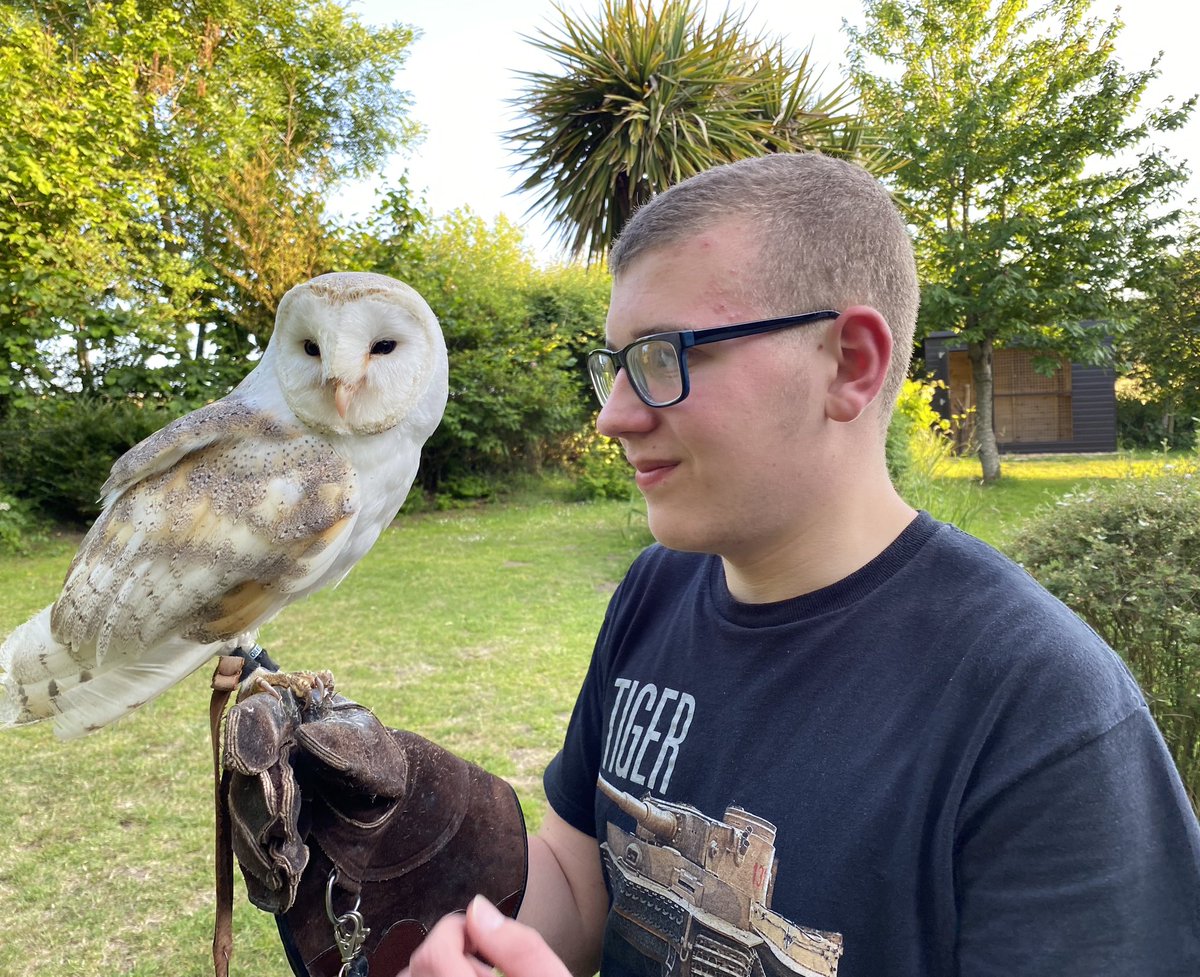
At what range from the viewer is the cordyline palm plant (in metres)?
9.43

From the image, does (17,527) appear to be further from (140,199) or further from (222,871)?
(222,871)

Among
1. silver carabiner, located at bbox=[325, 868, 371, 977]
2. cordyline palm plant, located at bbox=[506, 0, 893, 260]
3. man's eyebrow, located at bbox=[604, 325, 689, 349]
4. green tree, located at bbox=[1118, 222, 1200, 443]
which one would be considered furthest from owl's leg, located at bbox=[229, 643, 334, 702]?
green tree, located at bbox=[1118, 222, 1200, 443]

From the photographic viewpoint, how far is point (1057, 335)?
13.4 metres

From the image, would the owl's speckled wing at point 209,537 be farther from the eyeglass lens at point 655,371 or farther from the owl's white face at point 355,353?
the eyeglass lens at point 655,371

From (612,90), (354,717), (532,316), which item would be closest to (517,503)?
A: (532,316)

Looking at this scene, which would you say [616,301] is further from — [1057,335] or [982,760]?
[1057,335]

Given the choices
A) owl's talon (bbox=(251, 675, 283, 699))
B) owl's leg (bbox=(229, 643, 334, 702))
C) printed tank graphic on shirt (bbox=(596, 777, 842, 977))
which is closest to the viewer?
printed tank graphic on shirt (bbox=(596, 777, 842, 977))

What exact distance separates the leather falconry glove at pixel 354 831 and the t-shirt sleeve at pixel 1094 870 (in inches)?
33.7

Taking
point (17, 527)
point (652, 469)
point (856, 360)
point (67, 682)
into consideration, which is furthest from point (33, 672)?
point (17, 527)

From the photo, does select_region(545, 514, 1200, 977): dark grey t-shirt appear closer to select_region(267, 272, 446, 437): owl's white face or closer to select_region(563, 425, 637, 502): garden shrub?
select_region(267, 272, 446, 437): owl's white face

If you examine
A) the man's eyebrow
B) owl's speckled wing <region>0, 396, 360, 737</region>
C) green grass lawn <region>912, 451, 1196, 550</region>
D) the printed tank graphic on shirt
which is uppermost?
the man's eyebrow

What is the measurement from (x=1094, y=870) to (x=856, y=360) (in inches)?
24.4

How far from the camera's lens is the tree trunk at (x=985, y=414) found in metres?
13.3

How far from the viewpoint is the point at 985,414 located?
44.8 ft
